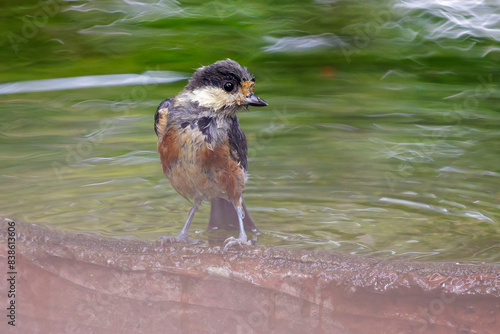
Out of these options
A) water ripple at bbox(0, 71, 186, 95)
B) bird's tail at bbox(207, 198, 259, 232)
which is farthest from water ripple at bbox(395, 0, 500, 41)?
bird's tail at bbox(207, 198, 259, 232)

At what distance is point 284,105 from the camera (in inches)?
195

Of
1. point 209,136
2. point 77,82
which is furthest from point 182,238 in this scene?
point 77,82

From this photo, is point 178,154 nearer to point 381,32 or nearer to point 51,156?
point 51,156

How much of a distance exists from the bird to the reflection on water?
432 mm

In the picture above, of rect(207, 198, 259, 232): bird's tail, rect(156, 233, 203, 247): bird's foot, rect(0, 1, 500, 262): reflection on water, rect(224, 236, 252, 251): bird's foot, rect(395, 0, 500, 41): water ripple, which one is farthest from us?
rect(395, 0, 500, 41): water ripple

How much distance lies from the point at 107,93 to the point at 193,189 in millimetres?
2589

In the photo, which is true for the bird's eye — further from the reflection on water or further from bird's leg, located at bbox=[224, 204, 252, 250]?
the reflection on water

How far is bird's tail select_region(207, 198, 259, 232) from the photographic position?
112 inches

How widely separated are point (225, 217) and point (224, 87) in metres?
0.62

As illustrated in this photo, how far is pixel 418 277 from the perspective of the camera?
6.67 ft

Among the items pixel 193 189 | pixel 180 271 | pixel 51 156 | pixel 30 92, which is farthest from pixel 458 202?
pixel 30 92

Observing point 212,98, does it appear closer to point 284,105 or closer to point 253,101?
point 253,101

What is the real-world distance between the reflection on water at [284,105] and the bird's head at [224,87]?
73 centimetres

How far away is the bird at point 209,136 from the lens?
8.14ft
